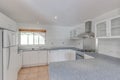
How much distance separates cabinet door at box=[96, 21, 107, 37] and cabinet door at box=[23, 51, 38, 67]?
115 inches

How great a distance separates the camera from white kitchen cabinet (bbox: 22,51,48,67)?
3.83 m

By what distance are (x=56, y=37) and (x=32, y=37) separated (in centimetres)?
A: 137

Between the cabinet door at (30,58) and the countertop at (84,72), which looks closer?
the countertop at (84,72)

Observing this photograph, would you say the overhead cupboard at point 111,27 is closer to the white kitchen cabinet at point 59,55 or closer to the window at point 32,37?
the white kitchen cabinet at point 59,55

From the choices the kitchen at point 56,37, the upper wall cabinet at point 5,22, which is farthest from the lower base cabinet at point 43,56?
the upper wall cabinet at point 5,22

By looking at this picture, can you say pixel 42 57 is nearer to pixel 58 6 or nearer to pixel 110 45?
pixel 58 6

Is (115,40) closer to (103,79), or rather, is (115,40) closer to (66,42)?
(103,79)

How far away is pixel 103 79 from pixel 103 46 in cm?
194

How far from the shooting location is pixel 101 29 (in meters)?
2.41

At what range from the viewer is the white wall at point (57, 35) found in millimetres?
4672

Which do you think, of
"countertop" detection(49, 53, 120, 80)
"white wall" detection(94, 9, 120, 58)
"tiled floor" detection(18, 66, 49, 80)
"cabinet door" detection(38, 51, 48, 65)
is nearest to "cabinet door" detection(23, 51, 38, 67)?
"cabinet door" detection(38, 51, 48, 65)

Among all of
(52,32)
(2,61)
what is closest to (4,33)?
(2,61)

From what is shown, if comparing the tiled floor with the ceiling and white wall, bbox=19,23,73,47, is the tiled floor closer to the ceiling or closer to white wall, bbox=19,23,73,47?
white wall, bbox=19,23,73,47

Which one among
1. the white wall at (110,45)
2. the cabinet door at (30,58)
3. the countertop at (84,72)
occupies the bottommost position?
the cabinet door at (30,58)
